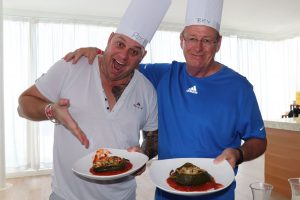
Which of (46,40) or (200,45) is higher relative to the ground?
(46,40)

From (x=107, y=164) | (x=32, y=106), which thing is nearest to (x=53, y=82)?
(x=32, y=106)

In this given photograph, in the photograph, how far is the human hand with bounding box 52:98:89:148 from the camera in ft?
4.06

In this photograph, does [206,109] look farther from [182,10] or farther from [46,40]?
[46,40]

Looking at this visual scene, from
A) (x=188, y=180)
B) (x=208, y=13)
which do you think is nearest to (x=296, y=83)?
(x=208, y=13)

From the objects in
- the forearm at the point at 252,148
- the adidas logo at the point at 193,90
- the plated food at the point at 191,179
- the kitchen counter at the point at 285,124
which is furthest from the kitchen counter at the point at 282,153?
the plated food at the point at 191,179

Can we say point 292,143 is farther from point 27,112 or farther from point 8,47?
point 8,47

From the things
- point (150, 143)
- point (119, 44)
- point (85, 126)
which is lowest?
point (150, 143)

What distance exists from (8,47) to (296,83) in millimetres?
6307

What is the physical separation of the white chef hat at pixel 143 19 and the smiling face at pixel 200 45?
210 mm

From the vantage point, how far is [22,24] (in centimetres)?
510

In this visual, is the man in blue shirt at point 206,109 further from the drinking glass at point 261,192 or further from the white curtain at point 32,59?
the white curtain at point 32,59

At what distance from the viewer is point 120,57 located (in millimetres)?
1414

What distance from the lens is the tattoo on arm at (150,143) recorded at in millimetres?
1621

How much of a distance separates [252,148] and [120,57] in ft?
2.42
